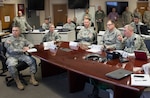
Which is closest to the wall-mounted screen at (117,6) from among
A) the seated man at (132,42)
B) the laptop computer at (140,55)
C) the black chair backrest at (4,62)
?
the seated man at (132,42)

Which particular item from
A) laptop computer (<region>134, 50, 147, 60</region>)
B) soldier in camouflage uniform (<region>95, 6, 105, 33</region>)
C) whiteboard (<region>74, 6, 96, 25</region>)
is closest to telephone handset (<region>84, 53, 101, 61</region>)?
laptop computer (<region>134, 50, 147, 60</region>)

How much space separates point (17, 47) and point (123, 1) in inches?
287

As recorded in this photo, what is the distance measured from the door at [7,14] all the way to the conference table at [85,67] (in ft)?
13.2

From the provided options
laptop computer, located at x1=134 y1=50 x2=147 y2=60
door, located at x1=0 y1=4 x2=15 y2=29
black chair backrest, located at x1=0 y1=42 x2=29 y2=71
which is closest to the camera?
laptop computer, located at x1=134 y1=50 x2=147 y2=60

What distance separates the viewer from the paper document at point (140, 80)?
7.46ft

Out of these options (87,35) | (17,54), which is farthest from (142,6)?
(17,54)

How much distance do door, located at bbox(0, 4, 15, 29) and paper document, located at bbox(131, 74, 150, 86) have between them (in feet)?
20.7

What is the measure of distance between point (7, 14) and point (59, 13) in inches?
113

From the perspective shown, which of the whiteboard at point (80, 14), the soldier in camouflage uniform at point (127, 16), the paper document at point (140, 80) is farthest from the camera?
the whiteboard at point (80, 14)

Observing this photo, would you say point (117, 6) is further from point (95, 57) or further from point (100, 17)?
point (95, 57)

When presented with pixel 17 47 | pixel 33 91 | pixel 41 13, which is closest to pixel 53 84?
pixel 33 91

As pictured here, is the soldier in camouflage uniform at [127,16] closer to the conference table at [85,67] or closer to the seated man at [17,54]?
the conference table at [85,67]

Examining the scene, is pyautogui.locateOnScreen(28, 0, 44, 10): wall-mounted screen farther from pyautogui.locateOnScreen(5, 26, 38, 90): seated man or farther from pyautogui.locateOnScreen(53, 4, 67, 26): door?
pyautogui.locateOnScreen(5, 26, 38, 90): seated man

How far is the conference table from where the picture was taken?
2482 mm
